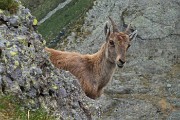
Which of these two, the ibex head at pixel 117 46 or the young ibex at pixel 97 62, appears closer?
the young ibex at pixel 97 62

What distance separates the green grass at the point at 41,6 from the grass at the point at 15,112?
145690 millimetres

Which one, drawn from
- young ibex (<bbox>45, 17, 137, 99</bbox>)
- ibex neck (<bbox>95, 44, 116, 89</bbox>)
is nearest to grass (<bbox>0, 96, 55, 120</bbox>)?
young ibex (<bbox>45, 17, 137, 99</bbox>)

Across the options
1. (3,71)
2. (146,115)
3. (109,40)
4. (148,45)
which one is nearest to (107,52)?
(109,40)

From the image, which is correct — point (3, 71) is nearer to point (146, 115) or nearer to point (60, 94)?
point (60, 94)

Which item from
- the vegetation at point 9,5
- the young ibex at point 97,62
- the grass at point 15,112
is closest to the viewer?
the grass at point 15,112

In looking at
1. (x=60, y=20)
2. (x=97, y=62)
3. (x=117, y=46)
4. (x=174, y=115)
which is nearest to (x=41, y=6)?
(x=60, y=20)

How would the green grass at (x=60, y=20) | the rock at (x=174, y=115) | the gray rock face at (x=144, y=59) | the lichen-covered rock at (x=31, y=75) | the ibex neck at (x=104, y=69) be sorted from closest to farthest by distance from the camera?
1. the lichen-covered rock at (x=31, y=75)
2. the ibex neck at (x=104, y=69)
3. the rock at (x=174, y=115)
4. the gray rock face at (x=144, y=59)
5. the green grass at (x=60, y=20)

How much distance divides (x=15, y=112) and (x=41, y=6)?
161148mm

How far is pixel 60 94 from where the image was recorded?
14.0 meters

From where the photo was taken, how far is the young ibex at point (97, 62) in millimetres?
21531

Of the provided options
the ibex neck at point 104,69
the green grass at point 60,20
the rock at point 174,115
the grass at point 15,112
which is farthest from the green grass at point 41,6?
the grass at point 15,112

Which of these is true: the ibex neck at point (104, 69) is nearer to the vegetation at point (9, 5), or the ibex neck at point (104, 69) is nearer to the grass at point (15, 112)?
the vegetation at point (9, 5)

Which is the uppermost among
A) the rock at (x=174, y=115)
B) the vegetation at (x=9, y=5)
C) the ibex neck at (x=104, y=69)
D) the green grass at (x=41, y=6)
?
the vegetation at (x=9, y=5)

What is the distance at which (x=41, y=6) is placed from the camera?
17038 cm
